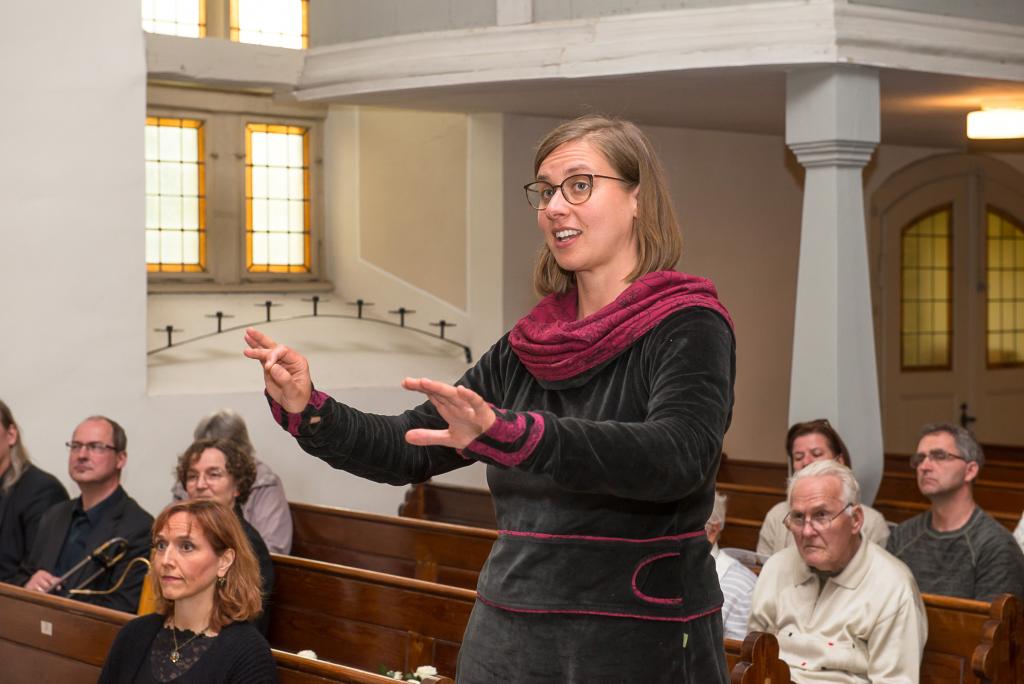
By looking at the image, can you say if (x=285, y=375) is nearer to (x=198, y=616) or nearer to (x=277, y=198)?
(x=198, y=616)

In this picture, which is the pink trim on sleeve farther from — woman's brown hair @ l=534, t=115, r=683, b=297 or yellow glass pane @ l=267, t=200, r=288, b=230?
yellow glass pane @ l=267, t=200, r=288, b=230

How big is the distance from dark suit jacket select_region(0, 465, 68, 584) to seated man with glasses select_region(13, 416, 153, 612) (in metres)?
0.08

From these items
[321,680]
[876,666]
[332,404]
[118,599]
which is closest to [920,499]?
[876,666]

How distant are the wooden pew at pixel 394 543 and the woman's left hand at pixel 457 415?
409 centimetres

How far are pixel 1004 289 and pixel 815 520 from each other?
27.2 ft

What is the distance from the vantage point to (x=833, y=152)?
261 inches

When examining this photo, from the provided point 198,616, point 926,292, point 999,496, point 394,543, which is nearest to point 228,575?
point 198,616

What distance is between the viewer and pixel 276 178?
32.3 feet

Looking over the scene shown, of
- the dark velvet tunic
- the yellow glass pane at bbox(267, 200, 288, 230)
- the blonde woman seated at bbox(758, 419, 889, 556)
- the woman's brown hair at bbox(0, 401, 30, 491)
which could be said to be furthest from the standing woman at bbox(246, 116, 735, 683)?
the yellow glass pane at bbox(267, 200, 288, 230)

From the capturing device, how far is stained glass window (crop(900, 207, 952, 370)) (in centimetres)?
1116

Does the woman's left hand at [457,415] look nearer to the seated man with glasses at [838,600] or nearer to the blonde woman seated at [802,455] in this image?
the seated man with glasses at [838,600]

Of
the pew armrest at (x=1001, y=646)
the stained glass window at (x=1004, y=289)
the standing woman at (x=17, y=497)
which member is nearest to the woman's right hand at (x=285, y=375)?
the pew armrest at (x=1001, y=646)

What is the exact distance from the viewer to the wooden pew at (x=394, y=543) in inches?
227

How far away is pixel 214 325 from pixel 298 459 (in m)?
1.10
